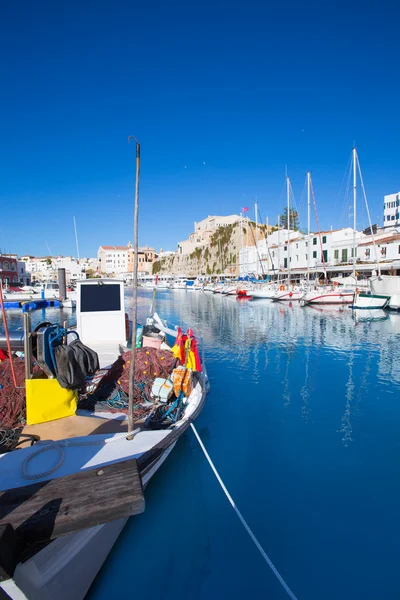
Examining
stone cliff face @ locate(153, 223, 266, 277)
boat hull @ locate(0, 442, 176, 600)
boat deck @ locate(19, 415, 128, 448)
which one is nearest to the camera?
boat hull @ locate(0, 442, 176, 600)

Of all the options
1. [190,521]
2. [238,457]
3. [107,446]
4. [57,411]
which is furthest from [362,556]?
[57,411]

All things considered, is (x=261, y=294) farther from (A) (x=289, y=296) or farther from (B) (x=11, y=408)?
(B) (x=11, y=408)

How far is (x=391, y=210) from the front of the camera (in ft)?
221

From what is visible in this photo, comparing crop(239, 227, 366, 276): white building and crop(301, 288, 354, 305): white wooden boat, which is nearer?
crop(301, 288, 354, 305): white wooden boat

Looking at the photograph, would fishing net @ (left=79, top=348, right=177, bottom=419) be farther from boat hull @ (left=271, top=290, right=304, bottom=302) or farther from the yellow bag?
boat hull @ (left=271, top=290, right=304, bottom=302)

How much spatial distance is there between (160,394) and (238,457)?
2091 mm

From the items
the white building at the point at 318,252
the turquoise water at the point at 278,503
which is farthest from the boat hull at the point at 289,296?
the turquoise water at the point at 278,503

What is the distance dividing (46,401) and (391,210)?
252 ft

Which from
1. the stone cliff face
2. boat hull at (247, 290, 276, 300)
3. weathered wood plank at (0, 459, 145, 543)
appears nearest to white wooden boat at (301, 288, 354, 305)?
boat hull at (247, 290, 276, 300)

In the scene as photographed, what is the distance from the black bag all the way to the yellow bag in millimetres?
146

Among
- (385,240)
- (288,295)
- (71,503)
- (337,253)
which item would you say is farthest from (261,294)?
(71,503)

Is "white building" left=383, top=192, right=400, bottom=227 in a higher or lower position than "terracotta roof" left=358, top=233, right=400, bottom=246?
higher

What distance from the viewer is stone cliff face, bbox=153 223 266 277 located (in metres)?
113

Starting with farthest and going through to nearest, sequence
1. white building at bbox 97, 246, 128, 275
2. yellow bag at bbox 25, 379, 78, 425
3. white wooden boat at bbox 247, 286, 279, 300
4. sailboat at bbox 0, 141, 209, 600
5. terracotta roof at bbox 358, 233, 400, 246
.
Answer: white building at bbox 97, 246, 128, 275 < terracotta roof at bbox 358, 233, 400, 246 < white wooden boat at bbox 247, 286, 279, 300 < yellow bag at bbox 25, 379, 78, 425 < sailboat at bbox 0, 141, 209, 600
